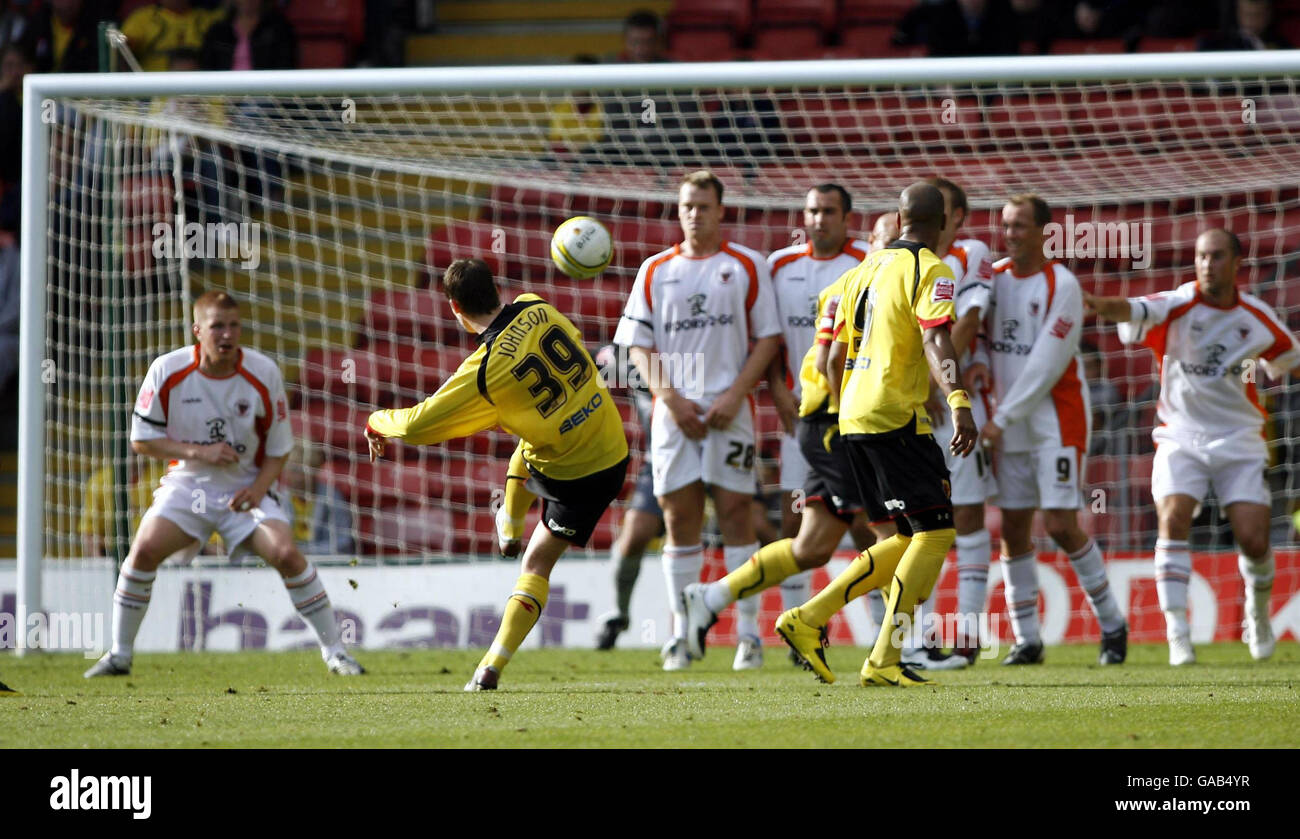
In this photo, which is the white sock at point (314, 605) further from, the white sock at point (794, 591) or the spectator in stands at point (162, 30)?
the spectator in stands at point (162, 30)

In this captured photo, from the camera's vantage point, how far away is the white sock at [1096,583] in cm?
766

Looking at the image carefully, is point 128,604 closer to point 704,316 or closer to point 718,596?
point 718,596

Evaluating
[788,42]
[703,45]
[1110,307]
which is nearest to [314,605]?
[1110,307]

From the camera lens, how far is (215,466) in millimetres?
7359

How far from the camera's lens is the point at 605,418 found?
6.12m

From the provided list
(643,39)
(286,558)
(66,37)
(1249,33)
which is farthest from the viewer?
(66,37)

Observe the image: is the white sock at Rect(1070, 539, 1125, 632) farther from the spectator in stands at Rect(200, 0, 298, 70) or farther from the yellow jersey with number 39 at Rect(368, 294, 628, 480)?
the spectator in stands at Rect(200, 0, 298, 70)

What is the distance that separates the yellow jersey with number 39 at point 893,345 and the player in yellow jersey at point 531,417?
1.00 metres

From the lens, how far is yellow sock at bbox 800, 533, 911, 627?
19.7 feet

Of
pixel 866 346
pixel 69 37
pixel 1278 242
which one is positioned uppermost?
pixel 69 37

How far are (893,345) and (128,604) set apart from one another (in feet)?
12.7
